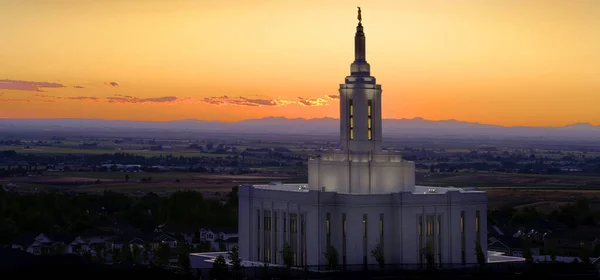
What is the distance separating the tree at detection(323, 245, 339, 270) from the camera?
209 feet

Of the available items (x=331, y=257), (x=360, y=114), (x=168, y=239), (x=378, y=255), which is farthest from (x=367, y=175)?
(x=168, y=239)

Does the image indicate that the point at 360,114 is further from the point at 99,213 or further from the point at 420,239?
the point at 99,213

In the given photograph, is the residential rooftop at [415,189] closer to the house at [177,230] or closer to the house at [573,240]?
the house at [573,240]

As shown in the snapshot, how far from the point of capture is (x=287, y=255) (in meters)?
65.2

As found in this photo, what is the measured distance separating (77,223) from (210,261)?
4608 centimetres

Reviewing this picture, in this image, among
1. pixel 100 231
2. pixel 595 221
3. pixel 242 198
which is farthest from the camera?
pixel 595 221

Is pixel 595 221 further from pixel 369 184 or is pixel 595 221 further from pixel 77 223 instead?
pixel 369 184

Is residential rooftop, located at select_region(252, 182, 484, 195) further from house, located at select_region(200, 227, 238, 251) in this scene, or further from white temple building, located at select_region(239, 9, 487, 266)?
house, located at select_region(200, 227, 238, 251)

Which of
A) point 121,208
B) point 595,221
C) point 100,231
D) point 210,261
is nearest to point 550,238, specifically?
point 595,221

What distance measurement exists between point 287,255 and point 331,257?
96.0 inches

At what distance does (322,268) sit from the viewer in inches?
2542

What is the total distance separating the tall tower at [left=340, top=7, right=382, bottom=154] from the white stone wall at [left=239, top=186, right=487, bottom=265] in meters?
3.29

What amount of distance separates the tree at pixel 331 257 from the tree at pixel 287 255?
5.57 ft

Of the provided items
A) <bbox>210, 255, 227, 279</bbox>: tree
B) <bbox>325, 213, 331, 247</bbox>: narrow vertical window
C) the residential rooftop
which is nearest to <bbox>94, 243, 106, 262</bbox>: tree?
the residential rooftop
